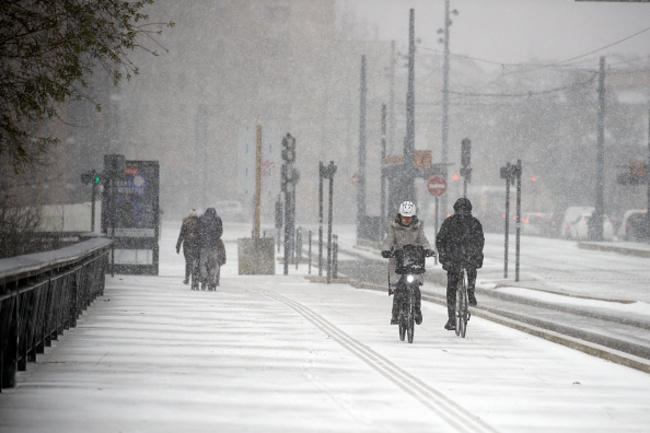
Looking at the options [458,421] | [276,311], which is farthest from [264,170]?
[458,421]

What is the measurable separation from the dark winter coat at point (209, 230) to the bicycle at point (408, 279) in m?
10.2

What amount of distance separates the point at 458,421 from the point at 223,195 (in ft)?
276

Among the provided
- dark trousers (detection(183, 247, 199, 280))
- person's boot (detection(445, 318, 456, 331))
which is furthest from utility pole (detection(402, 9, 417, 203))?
person's boot (detection(445, 318, 456, 331))

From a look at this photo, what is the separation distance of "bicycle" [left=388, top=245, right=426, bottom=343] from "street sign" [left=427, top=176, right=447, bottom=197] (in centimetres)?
2028

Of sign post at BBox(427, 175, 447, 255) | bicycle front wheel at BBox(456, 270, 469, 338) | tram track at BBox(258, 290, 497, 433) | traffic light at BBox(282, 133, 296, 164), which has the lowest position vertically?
tram track at BBox(258, 290, 497, 433)

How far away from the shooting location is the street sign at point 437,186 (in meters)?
34.4

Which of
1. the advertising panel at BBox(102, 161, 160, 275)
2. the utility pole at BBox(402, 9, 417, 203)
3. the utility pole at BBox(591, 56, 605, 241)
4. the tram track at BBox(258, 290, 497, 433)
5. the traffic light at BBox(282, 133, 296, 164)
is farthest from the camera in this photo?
the utility pole at BBox(591, 56, 605, 241)

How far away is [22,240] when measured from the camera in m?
23.5

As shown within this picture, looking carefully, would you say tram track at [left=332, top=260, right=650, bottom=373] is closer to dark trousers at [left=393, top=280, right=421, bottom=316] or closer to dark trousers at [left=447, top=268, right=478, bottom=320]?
dark trousers at [left=447, top=268, right=478, bottom=320]

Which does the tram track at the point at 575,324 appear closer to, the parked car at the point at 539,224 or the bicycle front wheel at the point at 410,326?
the bicycle front wheel at the point at 410,326

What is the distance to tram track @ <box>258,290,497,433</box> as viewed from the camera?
8.27 meters

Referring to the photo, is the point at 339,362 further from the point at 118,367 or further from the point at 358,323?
the point at 358,323

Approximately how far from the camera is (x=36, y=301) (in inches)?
415

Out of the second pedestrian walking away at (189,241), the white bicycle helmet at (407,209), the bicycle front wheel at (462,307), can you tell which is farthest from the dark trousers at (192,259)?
the white bicycle helmet at (407,209)
